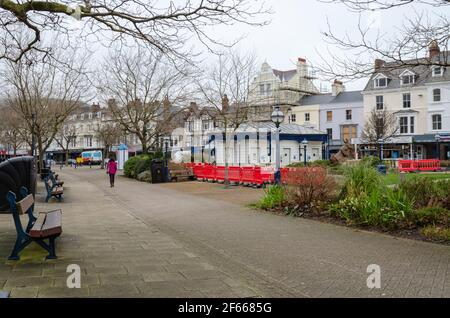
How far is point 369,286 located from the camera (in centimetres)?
570

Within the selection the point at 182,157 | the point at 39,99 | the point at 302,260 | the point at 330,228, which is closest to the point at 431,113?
the point at 182,157

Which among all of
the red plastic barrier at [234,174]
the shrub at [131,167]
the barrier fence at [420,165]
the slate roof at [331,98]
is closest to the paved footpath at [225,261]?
the red plastic barrier at [234,174]

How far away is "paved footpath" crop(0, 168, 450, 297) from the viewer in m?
5.54

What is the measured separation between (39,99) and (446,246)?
26.4 metres

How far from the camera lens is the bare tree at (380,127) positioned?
→ 49156 millimetres

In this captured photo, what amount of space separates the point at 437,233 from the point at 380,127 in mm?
42540

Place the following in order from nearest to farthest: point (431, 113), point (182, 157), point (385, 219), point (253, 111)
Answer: point (385, 219) < point (253, 111) < point (182, 157) < point (431, 113)

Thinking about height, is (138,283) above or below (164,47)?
below

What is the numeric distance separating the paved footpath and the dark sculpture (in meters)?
0.95

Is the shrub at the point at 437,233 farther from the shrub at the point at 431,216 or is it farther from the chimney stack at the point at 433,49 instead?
the chimney stack at the point at 433,49

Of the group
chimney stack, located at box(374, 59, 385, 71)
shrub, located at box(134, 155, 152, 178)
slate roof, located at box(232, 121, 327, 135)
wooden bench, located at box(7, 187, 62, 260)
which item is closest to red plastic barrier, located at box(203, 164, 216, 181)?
shrub, located at box(134, 155, 152, 178)

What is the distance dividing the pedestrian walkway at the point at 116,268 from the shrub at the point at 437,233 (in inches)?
170

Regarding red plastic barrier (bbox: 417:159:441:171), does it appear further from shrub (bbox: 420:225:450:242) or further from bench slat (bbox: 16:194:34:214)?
bench slat (bbox: 16:194:34:214)
